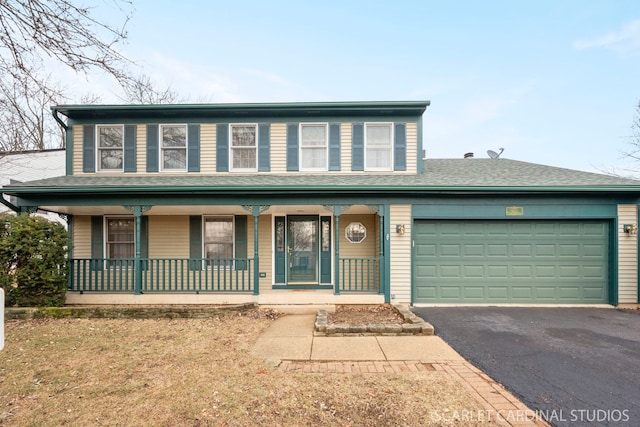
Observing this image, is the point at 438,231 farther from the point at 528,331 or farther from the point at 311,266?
the point at 311,266

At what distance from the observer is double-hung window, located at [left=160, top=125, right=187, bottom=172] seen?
8766 millimetres

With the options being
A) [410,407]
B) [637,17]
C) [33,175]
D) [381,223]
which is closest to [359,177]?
[381,223]

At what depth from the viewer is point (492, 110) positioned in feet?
68.0

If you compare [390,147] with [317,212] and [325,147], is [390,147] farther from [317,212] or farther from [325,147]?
[317,212]

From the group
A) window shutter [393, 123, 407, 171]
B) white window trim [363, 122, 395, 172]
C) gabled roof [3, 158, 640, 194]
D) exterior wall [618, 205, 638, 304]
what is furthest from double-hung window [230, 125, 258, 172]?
exterior wall [618, 205, 638, 304]

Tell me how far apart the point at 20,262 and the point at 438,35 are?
16.3 meters

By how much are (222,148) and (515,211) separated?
8.32 meters

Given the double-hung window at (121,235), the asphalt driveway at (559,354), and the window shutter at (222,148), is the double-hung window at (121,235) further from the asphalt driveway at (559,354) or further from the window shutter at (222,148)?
the asphalt driveway at (559,354)

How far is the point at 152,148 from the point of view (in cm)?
871

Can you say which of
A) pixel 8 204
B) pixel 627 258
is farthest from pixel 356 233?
pixel 8 204

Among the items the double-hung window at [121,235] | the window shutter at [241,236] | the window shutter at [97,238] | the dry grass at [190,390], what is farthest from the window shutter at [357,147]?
the window shutter at [97,238]

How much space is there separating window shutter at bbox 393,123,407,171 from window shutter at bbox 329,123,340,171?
65.5 inches

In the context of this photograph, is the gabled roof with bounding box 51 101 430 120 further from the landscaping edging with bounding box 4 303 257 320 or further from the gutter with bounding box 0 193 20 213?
the landscaping edging with bounding box 4 303 257 320

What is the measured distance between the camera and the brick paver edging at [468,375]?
2857 millimetres
